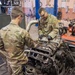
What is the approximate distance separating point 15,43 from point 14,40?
0.05 metres

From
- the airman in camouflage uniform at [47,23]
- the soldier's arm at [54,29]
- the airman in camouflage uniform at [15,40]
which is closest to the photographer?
the airman in camouflage uniform at [15,40]

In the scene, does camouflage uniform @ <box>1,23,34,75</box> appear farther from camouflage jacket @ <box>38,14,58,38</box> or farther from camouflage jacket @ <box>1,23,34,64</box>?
camouflage jacket @ <box>38,14,58,38</box>

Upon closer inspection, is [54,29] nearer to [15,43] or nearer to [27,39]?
[27,39]

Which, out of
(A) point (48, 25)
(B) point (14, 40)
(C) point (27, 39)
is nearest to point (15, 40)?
(B) point (14, 40)

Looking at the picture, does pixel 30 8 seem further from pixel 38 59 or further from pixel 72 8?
pixel 38 59

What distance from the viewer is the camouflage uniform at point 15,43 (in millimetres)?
1991

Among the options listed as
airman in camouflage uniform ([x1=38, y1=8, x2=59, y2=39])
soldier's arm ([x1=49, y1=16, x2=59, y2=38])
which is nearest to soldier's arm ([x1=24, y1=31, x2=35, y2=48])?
soldier's arm ([x1=49, y1=16, x2=59, y2=38])

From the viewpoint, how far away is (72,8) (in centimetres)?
545

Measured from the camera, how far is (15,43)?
79.1 inches

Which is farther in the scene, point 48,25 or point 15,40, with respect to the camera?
point 48,25

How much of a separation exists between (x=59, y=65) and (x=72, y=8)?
11.5 feet

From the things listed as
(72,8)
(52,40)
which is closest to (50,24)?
(52,40)

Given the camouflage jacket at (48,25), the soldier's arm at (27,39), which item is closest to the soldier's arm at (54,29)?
the camouflage jacket at (48,25)

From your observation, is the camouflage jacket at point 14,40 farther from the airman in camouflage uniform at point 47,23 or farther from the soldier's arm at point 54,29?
the airman in camouflage uniform at point 47,23
